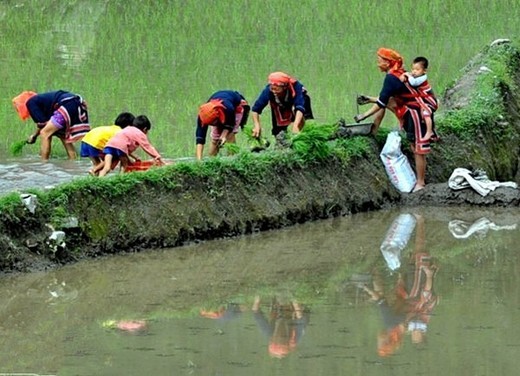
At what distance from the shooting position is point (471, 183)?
10391mm

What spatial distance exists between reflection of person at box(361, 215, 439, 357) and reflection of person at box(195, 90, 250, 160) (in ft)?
8.23

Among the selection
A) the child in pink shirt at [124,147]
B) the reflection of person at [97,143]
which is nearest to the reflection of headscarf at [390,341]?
the child in pink shirt at [124,147]

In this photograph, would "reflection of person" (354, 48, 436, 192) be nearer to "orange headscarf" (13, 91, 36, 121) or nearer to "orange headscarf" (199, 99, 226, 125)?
"orange headscarf" (199, 99, 226, 125)

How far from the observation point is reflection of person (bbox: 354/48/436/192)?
10.5 metres

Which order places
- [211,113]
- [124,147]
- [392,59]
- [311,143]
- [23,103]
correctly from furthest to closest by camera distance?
[23,103]
[211,113]
[392,59]
[311,143]
[124,147]

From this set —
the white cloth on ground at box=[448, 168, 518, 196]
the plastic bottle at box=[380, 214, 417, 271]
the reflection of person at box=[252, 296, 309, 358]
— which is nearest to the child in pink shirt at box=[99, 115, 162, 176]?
the plastic bottle at box=[380, 214, 417, 271]

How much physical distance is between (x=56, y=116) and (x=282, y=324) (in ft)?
16.8

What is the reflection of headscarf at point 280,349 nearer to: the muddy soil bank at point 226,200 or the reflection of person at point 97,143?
the muddy soil bank at point 226,200

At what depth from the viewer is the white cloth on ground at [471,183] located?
1039cm

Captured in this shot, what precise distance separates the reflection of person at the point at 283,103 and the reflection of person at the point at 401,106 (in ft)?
1.71

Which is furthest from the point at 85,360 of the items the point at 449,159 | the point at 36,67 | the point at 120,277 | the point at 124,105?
the point at 36,67

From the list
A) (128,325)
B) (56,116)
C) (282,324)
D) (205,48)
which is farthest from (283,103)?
(205,48)

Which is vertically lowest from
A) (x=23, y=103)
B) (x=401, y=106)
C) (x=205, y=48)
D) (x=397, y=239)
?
(x=397, y=239)

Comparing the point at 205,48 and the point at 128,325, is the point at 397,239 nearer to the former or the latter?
the point at 128,325
